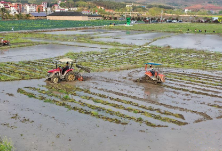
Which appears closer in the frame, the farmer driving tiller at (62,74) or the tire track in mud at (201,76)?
the farmer driving tiller at (62,74)

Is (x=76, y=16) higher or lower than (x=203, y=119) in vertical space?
higher

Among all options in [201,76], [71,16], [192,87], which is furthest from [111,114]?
[71,16]

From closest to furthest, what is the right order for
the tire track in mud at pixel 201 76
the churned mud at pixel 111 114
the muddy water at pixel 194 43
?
the churned mud at pixel 111 114
the tire track in mud at pixel 201 76
the muddy water at pixel 194 43

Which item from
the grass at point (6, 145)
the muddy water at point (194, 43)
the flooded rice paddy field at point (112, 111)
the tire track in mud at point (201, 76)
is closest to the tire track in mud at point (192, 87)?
the flooded rice paddy field at point (112, 111)

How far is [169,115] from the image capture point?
42.9ft

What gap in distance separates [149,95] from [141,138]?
18.5ft

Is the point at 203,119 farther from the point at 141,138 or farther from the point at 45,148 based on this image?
the point at 45,148

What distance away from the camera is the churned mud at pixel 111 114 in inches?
412

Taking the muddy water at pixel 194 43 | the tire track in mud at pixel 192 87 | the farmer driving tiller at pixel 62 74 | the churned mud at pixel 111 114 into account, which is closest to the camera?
the churned mud at pixel 111 114

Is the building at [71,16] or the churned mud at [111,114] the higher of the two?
the building at [71,16]

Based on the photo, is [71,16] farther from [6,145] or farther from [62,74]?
[6,145]

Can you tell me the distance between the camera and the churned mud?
10.5 meters

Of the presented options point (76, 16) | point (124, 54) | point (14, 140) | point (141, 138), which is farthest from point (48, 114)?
point (76, 16)

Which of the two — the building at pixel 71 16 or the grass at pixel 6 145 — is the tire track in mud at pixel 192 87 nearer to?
the grass at pixel 6 145
